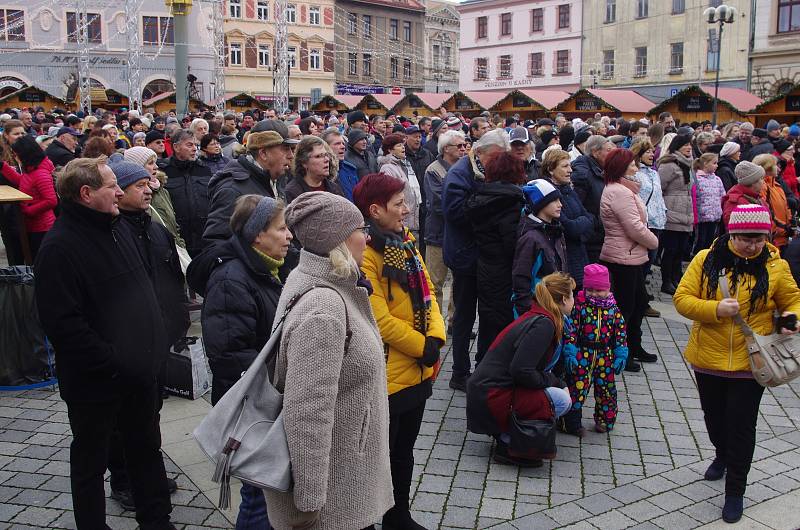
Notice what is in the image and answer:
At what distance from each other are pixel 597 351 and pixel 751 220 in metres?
1.69

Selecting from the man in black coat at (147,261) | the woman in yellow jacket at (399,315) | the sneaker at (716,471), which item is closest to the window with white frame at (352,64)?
the man in black coat at (147,261)

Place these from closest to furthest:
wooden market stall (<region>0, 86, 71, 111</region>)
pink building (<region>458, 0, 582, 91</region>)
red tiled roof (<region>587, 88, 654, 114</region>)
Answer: red tiled roof (<region>587, 88, 654, 114</region>), wooden market stall (<region>0, 86, 71, 111</region>), pink building (<region>458, 0, 582, 91</region>)

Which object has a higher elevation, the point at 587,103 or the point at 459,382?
the point at 587,103

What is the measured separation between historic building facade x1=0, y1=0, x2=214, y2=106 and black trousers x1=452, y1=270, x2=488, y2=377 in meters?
42.5

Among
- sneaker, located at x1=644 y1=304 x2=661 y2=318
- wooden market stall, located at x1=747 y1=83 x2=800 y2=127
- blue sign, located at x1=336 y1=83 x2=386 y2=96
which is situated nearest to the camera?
sneaker, located at x1=644 y1=304 x2=661 y2=318

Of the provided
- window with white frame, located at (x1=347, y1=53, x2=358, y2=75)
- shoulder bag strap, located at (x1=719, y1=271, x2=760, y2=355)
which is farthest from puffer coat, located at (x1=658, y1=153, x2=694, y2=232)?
window with white frame, located at (x1=347, y1=53, x2=358, y2=75)

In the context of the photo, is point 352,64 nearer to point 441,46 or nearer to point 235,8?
point 441,46

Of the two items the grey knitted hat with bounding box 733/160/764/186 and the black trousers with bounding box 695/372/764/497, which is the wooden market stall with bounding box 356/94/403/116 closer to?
the grey knitted hat with bounding box 733/160/764/186

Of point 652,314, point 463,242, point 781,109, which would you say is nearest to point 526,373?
point 463,242

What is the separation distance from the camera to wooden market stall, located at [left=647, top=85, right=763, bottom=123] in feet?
75.0

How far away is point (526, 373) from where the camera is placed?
506 cm

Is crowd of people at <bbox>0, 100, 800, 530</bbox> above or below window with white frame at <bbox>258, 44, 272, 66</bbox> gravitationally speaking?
below

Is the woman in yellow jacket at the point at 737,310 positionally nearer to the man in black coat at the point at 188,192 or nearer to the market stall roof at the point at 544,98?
the man in black coat at the point at 188,192

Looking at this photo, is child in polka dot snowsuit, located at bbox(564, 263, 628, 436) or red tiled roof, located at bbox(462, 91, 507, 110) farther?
red tiled roof, located at bbox(462, 91, 507, 110)
